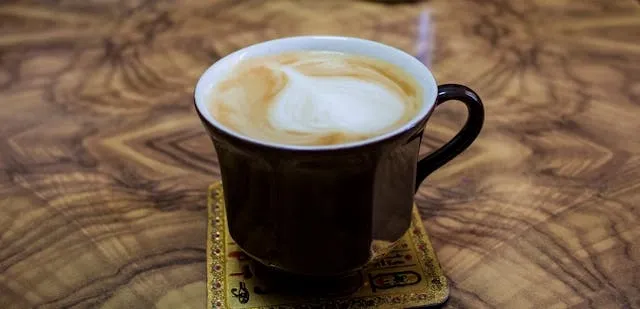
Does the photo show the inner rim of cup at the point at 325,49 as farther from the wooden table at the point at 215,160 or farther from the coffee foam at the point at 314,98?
the wooden table at the point at 215,160

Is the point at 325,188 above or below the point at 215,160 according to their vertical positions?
above

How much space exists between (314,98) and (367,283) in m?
0.15

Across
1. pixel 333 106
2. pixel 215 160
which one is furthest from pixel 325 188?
pixel 215 160

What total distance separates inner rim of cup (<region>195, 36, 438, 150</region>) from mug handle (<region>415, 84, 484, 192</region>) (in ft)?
0.04

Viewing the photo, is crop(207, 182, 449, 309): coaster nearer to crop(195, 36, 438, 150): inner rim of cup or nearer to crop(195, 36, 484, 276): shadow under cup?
crop(195, 36, 484, 276): shadow under cup

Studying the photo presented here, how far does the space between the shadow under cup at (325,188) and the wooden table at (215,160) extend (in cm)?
7

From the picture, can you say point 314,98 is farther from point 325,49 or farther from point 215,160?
point 215,160

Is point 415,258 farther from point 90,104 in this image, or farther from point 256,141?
point 90,104

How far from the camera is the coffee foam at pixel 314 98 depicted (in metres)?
0.47

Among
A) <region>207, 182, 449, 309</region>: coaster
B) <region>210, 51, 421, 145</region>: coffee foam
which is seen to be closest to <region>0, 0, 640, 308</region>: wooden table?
<region>207, 182, 449, 309</region>: coaster

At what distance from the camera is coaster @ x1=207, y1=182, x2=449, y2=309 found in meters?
0.50

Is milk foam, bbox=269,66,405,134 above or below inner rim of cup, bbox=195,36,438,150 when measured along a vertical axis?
below

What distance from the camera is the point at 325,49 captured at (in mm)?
576

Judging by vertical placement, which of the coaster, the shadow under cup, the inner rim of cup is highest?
the inner rim of cup
